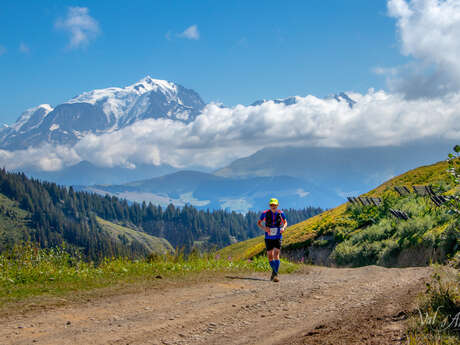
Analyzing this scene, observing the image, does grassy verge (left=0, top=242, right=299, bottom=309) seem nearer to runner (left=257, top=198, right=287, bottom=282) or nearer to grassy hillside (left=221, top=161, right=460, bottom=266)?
runner (left=257, top=198, right=287, bottom=282)

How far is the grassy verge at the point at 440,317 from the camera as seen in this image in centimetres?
639

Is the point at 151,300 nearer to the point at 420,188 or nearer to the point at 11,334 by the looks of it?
the point at 11,334

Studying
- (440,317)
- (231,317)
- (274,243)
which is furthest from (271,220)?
(440,317)

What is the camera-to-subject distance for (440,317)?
7352 mm

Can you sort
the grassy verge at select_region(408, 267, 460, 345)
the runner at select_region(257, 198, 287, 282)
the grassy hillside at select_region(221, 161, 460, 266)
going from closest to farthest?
the grassy verge at select_region(408, 267, 460, 345)
the runner at select_region(257, 198, 287, 282)
the grassy hillside at select_region(221, 161, 460, 266)

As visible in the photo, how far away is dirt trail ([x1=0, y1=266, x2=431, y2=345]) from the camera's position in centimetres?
744

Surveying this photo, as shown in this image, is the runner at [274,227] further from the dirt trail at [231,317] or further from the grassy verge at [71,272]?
the dirt trail at [231,317]

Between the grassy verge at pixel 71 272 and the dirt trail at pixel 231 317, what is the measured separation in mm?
1638

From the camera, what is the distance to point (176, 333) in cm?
786

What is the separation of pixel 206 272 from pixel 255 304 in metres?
5.65

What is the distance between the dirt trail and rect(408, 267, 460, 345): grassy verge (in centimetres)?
38

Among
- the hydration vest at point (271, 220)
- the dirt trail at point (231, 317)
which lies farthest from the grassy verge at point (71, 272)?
the hydration vest at point (271, 220)

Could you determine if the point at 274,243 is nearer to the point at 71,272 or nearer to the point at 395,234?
the point at 71,272

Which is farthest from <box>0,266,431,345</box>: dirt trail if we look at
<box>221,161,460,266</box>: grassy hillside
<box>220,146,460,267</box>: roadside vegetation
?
<box>221,161,460,266</box>: grassy hillside
